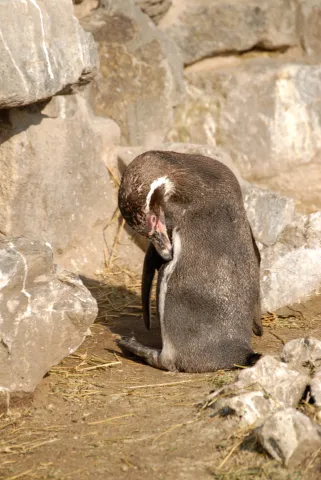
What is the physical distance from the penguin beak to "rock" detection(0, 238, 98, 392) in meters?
0.60

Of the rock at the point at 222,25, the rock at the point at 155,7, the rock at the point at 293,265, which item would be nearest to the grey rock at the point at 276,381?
the rock at the point at 293,265

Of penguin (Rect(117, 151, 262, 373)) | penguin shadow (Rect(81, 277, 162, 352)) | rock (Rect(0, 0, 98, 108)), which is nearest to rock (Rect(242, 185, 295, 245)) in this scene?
penguin shadow (Rect(81, 277, 162, 352))

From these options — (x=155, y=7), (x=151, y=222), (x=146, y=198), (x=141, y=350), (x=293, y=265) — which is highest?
(x=155, y=7)

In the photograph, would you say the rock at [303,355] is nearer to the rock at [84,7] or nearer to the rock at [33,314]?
the rock at [33,314]

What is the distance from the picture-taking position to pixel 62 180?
6586 millimetres

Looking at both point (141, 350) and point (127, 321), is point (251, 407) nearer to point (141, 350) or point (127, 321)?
point (141, 350)

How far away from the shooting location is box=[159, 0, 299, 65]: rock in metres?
7.91

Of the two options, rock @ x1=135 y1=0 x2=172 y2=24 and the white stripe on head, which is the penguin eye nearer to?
the white stripe on head

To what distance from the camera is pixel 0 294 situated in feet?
15.1

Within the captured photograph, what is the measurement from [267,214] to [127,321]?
A: 4.21 ft

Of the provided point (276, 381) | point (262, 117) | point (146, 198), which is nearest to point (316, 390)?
point (276, 381)

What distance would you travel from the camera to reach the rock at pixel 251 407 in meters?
4.13

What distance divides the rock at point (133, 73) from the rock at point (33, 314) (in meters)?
2.78

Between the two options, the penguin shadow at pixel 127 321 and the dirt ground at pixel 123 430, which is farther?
the penguin shadow at pixel 127 321
